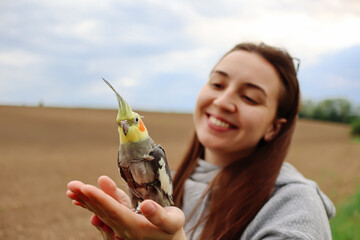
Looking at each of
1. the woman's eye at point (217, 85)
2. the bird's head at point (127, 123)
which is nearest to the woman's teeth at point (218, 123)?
the woman's eye at point (217, 85)

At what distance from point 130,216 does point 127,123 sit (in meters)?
0.38

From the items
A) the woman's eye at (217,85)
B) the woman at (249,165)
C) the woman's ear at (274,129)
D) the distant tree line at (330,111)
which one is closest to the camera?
the woman at (249,165)

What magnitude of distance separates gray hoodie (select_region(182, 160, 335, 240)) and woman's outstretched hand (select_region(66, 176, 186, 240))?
0.78 metres

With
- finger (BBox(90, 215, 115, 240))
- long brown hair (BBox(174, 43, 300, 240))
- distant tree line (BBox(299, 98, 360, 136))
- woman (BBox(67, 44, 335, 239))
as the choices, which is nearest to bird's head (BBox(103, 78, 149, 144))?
finger (BBox(90, 215, 115, 240))

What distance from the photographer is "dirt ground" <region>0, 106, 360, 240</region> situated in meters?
5.66

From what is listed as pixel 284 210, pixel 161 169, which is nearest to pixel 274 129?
pixel 284 210

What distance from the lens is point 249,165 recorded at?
7.25 ft

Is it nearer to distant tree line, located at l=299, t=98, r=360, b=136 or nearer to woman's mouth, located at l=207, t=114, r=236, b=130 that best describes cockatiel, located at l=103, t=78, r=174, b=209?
woman's mouth, located at l=207, t=114, r=236, b=130

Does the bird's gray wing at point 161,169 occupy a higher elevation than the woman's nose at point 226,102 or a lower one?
lower

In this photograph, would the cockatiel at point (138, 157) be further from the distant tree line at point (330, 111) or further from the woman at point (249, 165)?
the distant tree line at point (330, 111)

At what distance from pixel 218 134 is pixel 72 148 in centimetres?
1068

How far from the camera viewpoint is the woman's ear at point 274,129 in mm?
2371

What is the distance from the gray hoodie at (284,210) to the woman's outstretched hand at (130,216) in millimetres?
777

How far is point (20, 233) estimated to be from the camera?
5094mm
